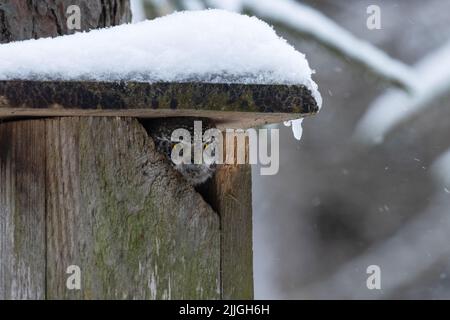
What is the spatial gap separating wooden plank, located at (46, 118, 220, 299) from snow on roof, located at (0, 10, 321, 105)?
11cm

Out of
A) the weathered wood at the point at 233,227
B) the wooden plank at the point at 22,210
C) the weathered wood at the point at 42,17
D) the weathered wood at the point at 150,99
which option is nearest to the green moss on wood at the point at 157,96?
the weathered wood at the point at 150,99

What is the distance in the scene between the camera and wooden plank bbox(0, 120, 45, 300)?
139 cm

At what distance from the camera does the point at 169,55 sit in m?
1.31

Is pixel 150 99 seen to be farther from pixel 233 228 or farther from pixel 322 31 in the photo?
pixel 322 31

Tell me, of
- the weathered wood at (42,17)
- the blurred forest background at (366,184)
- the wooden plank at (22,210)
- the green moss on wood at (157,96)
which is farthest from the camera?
the blurred forest background at (366,184)

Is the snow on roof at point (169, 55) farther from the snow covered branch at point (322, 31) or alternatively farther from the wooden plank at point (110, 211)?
the snow covered branch at point (322, 31)

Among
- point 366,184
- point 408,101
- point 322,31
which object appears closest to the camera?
point 322,31

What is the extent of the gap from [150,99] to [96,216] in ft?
0.73

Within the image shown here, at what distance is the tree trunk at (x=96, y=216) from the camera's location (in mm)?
1368

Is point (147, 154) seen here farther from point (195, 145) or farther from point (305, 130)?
point (305, 130)

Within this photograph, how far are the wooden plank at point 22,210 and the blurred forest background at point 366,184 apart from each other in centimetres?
321

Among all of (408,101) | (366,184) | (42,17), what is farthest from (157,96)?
(366,184)
